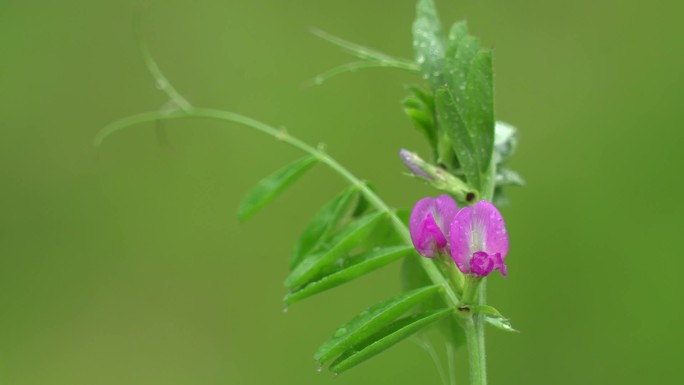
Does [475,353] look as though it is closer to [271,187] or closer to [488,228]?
[488,228]

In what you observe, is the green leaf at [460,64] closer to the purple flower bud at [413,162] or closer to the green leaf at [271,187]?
the purple flower bud at [413,162]

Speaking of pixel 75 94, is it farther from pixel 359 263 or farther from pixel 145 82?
pixel 359 263

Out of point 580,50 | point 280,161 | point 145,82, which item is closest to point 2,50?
point 145,82

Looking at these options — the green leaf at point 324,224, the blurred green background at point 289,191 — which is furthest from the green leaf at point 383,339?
the blurred green background at point 289,191

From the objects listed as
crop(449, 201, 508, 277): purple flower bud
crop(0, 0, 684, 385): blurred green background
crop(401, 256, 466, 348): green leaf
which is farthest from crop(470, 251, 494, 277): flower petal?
crop(0, 0, 684, 385): blurred green background

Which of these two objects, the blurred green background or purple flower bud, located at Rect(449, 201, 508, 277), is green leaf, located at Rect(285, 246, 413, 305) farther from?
the blurred green background

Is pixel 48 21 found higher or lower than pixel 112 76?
higher

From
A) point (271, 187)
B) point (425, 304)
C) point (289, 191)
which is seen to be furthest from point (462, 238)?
point (289, 191)
